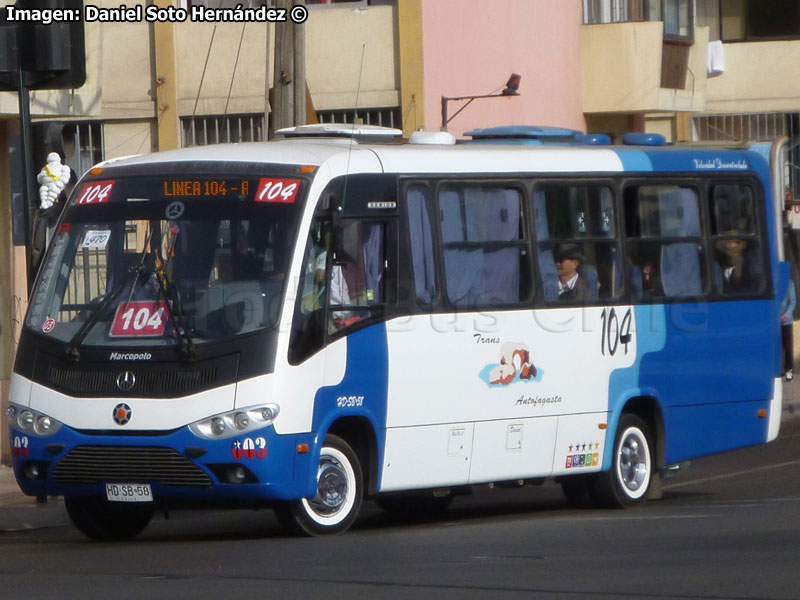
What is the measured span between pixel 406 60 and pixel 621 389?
10.1m

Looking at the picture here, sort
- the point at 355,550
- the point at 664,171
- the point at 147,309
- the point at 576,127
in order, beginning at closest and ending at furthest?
the point at 355,550, the point at 147,309, the point at 664,171, the point at 576,127

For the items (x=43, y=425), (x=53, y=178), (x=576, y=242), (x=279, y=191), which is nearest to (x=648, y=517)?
(x=576, y=242)

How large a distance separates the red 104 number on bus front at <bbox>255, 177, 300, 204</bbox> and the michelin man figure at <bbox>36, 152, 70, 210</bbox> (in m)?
5.20

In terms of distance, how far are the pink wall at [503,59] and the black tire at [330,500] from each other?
38.3 ft

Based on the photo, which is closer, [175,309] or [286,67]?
[175,309]

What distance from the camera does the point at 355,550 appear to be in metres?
10.1

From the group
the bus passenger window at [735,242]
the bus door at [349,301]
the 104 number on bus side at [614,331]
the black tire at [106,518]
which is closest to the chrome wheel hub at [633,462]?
the 104 number on bus side at [614,331]

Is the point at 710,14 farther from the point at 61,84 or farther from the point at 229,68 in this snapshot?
the point at 61,84

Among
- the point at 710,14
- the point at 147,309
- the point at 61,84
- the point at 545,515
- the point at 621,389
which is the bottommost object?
the point at 545,515

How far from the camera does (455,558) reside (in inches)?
377

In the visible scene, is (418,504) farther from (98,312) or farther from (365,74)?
(365,74)

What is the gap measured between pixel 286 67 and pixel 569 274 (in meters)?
4.20

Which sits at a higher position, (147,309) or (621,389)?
(147,309)

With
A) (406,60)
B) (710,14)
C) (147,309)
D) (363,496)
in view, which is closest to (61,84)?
(147,309)
